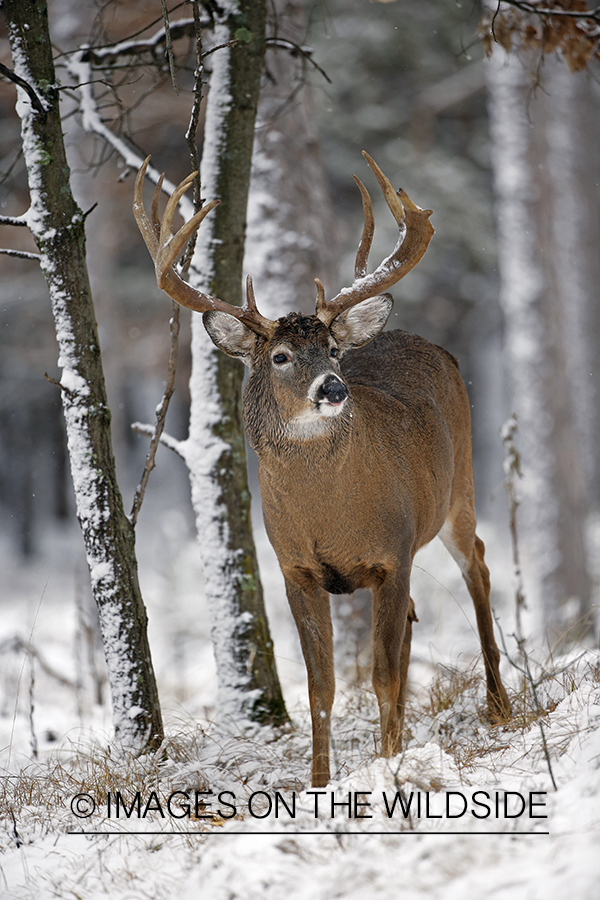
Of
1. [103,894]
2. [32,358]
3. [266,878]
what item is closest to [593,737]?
[266,878]

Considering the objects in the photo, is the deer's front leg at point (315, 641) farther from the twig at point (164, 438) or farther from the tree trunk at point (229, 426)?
the twig at point (164, 438)

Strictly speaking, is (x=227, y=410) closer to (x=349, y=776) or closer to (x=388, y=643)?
(x=388, y=643)

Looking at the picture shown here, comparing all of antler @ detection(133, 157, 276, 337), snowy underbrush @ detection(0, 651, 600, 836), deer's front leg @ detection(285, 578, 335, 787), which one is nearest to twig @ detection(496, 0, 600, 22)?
antler @ detection(133, 157, 276, 337)

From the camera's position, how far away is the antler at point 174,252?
3730 mm

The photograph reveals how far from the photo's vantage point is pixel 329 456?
12.6ft

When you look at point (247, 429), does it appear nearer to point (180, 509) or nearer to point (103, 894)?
point (103, 894)

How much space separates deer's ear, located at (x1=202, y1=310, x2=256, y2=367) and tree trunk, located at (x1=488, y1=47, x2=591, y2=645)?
22.0 ft

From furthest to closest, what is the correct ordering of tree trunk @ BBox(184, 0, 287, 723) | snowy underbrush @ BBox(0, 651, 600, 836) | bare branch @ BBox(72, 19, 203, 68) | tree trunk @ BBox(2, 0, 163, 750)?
bare branch @ BBox(72, 19, 203, 68)
tree trunk @ BBox(184, 0, 287, 723)
tree trunk @ BBox(2, 0, 163, 750)
snowy underbrush @ BBox(0, 651, 600, 836)

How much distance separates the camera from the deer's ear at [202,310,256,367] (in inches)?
156

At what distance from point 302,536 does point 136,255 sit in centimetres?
1531

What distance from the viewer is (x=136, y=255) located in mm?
18000

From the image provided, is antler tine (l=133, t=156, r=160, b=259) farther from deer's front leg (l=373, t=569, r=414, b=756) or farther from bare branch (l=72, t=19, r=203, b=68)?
deer's front leg (l=373, t=569, r=414, b=756)

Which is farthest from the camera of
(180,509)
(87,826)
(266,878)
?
(180,509)

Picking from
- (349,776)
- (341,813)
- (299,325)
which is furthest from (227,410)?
(341,813)
